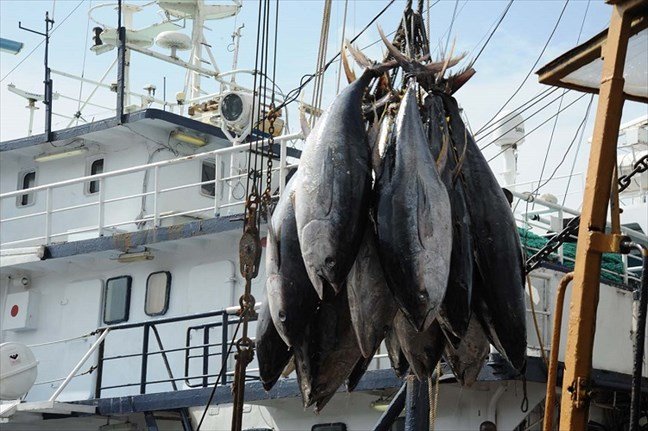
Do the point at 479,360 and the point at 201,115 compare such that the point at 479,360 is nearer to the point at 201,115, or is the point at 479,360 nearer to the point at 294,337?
the point at 294,337

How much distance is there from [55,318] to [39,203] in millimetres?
2825

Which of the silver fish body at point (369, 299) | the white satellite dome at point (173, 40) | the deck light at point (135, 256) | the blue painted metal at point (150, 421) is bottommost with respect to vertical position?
the blue painted metal at point (150, 421)

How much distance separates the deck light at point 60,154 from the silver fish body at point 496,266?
13.0 meters

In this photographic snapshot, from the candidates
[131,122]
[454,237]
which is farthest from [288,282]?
[131,122]

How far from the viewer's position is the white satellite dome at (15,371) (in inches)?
542

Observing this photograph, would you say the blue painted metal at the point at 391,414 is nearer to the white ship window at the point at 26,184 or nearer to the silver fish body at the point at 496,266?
the silver fish body at the point at 496,266

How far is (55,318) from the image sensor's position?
15.7 m

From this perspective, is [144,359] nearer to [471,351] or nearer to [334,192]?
[471,351]

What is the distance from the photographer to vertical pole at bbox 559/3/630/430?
3979 mm

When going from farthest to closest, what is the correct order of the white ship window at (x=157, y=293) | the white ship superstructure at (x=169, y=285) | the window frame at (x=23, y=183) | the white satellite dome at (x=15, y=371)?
the window frame at (x=23, y=183) → the white ship window at (x=157, y=293) → the white satellite dome at (x=15, y=371) → the white ship superstructure at (x=169, y=285)

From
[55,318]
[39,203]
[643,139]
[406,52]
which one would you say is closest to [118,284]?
[55,318]

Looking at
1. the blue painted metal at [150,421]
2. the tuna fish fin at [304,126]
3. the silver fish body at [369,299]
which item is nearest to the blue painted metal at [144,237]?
the blue painted metal at [150,421]

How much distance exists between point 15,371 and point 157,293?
84.7 inches

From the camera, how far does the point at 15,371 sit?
45.4 feet
